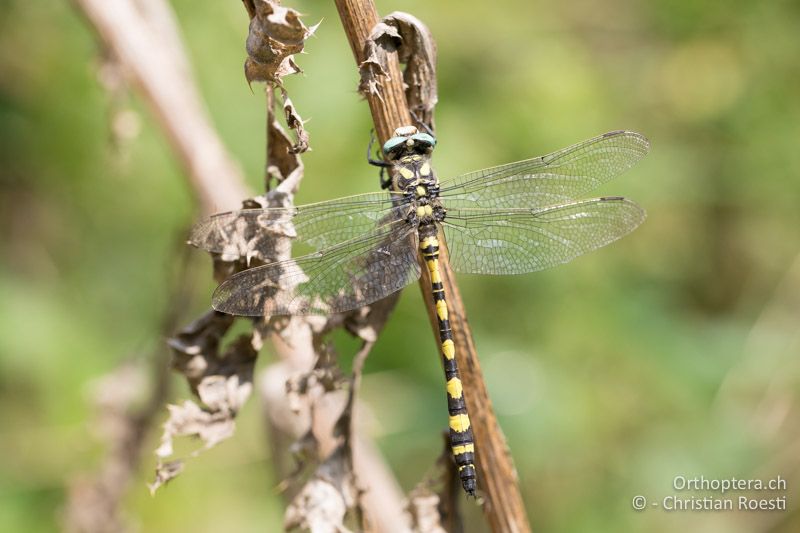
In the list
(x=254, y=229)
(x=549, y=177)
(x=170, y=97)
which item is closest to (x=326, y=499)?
(x=254, y=229)

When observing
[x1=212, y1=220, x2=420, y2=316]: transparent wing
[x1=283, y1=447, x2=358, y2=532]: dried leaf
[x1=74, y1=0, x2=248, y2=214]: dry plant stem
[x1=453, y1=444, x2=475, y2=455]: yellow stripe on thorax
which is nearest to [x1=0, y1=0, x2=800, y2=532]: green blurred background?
[x1=74, y1=0, x2=248, y2=214]: dry plant stem

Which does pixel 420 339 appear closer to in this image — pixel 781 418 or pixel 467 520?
pixel 467 520

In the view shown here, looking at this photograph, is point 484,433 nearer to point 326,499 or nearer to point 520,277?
point 326,499

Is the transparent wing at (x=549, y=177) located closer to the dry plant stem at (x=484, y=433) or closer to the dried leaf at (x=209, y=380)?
the dry plant stem at (x=484, y=433)

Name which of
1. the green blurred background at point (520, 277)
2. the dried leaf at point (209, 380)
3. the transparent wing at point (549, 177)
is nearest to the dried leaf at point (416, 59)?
the transparent wing at point (549, 177)

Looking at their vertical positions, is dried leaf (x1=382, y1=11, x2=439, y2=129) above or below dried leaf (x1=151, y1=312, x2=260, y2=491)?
above

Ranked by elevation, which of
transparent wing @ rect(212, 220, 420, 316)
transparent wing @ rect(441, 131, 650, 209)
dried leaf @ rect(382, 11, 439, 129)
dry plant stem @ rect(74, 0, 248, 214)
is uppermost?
dry plant stem @ rect(74, 0, 248, 214)

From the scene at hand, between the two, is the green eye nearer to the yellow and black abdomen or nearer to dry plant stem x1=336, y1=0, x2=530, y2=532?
dry plant stem x1=336, y1=0, x2=530, y2=532
